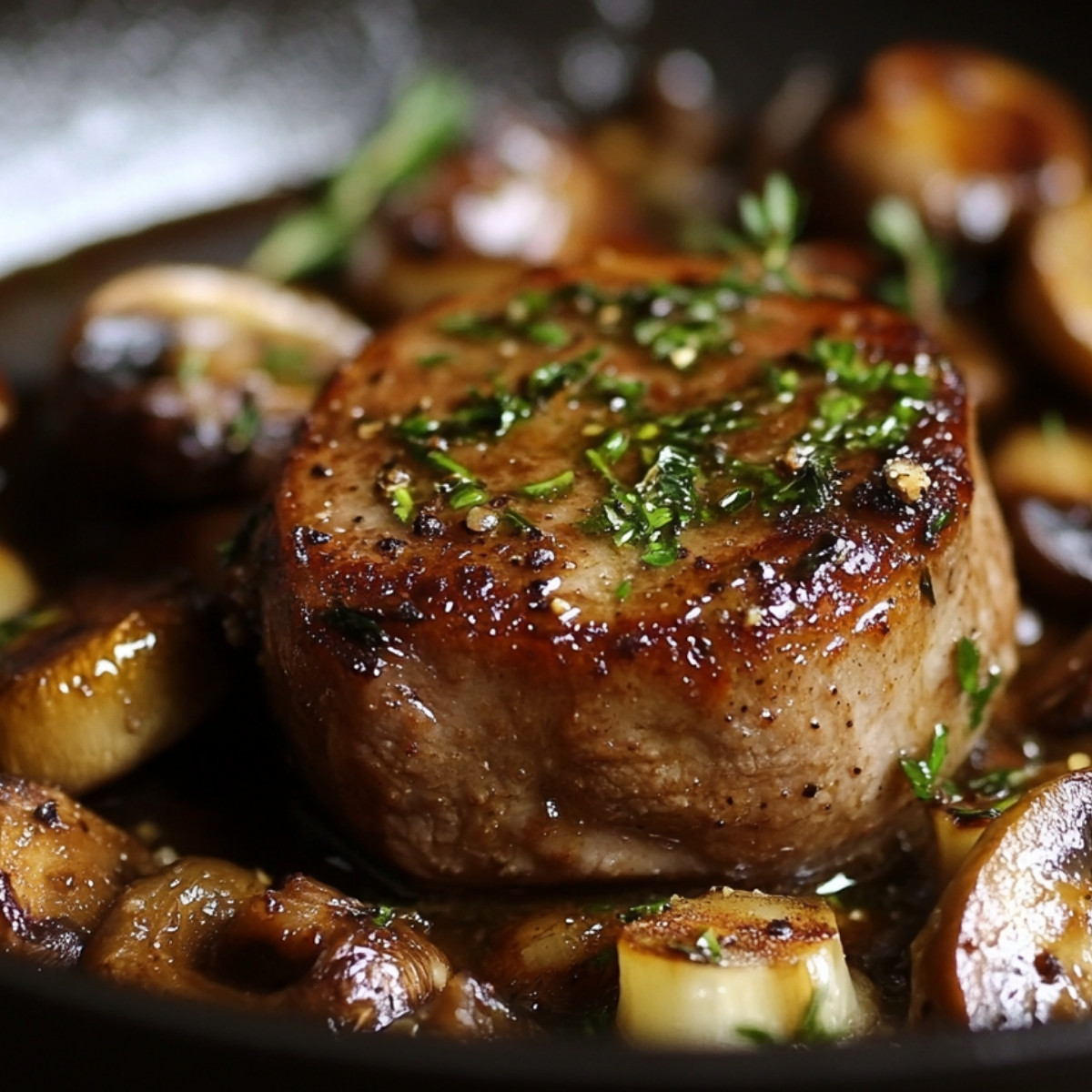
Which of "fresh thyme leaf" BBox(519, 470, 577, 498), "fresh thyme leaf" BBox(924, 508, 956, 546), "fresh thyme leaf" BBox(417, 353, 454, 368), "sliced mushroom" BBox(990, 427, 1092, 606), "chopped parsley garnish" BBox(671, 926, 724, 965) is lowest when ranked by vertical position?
"sliced mushroom" BBox(990, 427, 1092, 606)

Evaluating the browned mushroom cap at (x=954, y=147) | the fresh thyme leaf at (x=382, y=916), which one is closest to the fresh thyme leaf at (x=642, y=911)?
the fresh thyme leaf at (x=382, y=916)

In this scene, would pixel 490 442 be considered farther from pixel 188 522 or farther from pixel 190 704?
pixel 188 522

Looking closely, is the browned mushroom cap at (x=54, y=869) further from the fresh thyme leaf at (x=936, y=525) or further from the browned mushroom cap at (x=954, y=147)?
the browned mushroom cap at (x=954, y=147)

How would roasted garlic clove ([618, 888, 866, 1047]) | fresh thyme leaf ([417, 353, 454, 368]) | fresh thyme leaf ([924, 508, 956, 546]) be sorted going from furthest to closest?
fresh thyme leaf ([417, 353, 454, 368]) → fresh thyme leaf ([924, 508, 956, 546]) → roasted garlic clove ([618, 888, 866, 1047])

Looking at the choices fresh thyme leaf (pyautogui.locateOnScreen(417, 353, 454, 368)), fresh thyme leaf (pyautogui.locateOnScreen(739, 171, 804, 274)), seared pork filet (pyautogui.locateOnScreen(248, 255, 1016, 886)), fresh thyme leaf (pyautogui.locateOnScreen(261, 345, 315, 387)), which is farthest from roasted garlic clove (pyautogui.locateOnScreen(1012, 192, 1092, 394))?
fresh thyme leaf (pyautogui.locateOnScreen(261, 345, 315, 387))

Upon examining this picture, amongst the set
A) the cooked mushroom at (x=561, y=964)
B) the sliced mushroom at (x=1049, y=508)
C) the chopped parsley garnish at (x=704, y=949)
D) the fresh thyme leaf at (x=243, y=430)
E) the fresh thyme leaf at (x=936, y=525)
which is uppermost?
the fresh thyme leaf at (x=936, y=525)

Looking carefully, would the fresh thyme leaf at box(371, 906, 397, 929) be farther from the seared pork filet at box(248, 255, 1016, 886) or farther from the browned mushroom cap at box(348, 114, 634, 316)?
the browned mushroom cap at box(348, 114, 634, 316)

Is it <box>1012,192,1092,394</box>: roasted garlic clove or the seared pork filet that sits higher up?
the seared pork filet
